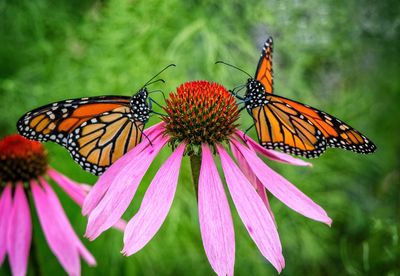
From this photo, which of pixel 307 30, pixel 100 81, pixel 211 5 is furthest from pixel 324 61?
pixel 100 81

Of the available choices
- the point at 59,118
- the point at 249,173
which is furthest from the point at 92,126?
the point at 249,173

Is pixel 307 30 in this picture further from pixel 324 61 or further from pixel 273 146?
pixel 273 146

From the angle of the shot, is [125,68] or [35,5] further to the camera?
[35,5]

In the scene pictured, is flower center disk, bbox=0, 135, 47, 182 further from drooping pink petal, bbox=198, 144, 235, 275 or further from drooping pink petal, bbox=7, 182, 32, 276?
drooping pink petal, bbox=198, 144, 235, 275

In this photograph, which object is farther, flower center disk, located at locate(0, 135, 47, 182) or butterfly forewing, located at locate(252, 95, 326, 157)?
flower center disk, located at locate(0, 135, 47, 182)

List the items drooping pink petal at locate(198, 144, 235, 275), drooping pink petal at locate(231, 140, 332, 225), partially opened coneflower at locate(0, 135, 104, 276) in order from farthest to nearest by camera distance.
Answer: partially opened coneflower at locate(0, 135, 104, 276)
drooping pink petal at locate(231, 140, 332, 225)
drooping pink petal at locate(198, 144, 235, 275)

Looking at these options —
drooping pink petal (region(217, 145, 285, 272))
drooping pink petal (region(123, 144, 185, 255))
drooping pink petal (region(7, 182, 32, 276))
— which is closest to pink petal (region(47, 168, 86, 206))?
drooping pink petal (region(7, 182, 32, 276))

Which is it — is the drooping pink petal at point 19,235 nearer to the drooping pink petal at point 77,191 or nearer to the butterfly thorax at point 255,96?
the drooping pink petal at point 77,191

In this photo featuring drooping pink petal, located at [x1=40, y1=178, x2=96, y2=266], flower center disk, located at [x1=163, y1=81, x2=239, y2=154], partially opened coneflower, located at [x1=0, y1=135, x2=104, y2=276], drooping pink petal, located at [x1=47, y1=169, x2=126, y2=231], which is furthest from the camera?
drooping pink petal, located at [x1=47, y1=169, x2=126, y2=231]
